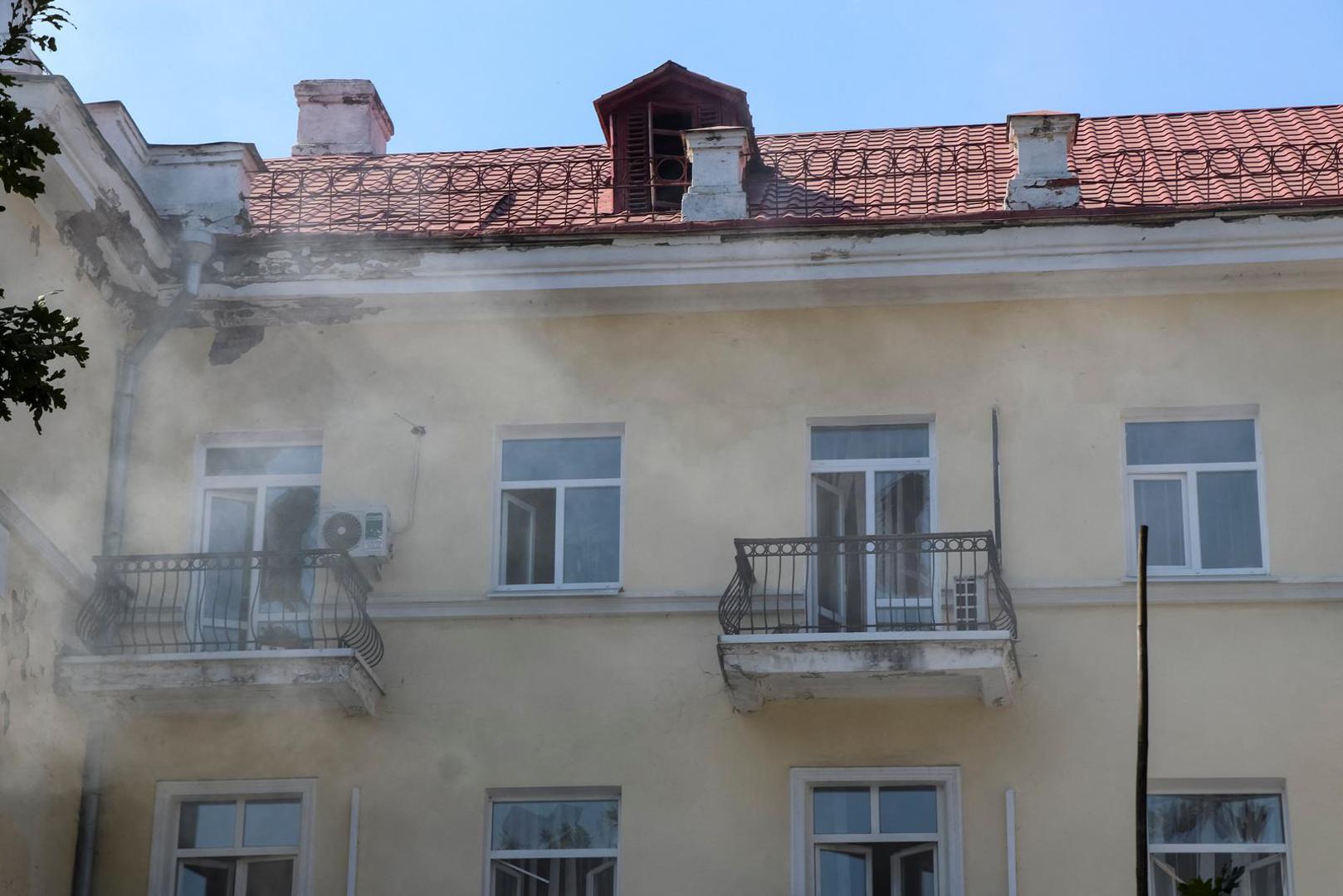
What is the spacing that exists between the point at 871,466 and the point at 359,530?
10.4ft

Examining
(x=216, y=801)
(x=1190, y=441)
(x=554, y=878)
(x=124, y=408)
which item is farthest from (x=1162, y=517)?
(x=124, y=408)

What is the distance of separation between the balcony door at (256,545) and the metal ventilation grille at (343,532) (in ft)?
0.67

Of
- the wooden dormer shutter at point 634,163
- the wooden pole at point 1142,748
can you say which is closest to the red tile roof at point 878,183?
the wooden dormer shutter at point 634,163

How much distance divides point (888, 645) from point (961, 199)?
3.49 metres

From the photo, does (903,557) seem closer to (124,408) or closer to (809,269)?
(809,269)

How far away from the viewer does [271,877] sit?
1234 cm

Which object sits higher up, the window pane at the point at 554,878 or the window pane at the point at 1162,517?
the window pane at the point at 1162,517

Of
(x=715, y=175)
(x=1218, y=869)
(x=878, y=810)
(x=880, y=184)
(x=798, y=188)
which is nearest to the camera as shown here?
(x=1218, y=869)

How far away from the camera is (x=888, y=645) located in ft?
38.3

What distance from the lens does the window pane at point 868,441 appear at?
12.9 meters

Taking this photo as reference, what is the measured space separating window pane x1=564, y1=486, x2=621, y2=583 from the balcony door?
160 centimetres

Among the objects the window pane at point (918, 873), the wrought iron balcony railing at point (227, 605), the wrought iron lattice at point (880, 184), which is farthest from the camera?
the wrought iron lattice at point (880, 184)

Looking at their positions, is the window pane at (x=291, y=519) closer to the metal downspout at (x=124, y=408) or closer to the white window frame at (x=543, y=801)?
the metal downspout at (x=124, y=408)

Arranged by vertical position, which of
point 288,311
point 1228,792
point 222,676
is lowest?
point 1228,792
